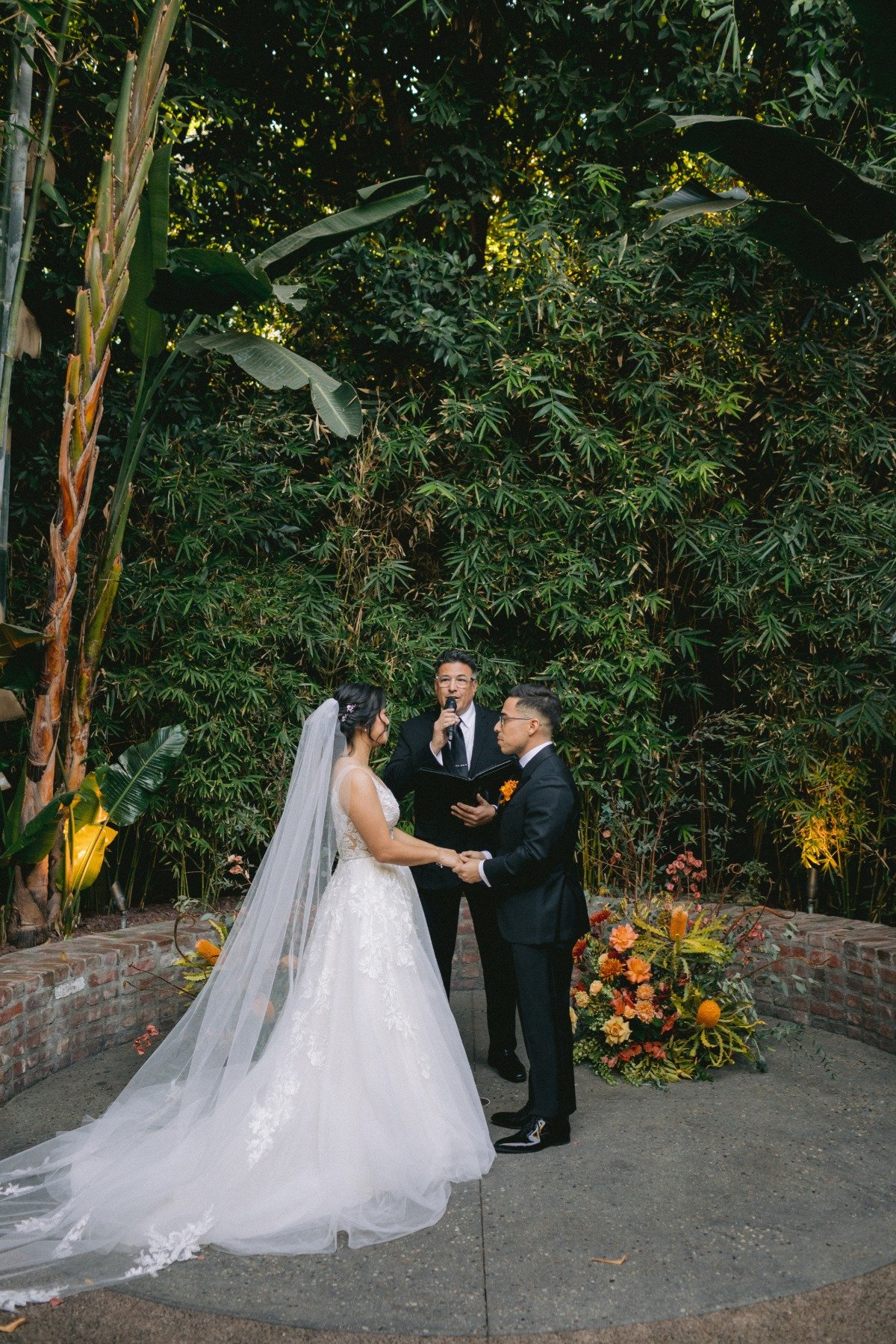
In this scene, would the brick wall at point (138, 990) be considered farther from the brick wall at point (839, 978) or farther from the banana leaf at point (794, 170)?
the banana leaf at point (794, 170)

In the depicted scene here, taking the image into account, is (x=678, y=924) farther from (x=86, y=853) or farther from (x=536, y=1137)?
(x=86, y=853)

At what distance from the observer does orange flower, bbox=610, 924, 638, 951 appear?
4.20 m

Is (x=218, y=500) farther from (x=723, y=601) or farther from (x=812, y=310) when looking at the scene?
(x=812, y=310)

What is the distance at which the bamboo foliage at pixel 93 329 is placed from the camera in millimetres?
4344

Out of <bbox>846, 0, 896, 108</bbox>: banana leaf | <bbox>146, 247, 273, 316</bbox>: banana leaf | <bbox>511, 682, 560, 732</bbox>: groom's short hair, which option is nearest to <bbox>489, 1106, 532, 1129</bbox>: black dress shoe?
<bbox>511, 682, 560, 732</bbox>: groom's short hair

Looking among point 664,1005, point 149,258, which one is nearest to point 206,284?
point 149,258

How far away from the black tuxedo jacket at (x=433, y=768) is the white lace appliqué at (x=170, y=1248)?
173 centimetres

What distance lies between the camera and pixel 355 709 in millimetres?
3502

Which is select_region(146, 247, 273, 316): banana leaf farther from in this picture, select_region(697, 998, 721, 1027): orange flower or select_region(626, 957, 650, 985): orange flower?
select_region(697, 998, 721, 1027): orange flower

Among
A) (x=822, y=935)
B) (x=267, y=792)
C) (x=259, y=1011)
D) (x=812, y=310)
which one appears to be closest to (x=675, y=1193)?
(x=259, y=1011)

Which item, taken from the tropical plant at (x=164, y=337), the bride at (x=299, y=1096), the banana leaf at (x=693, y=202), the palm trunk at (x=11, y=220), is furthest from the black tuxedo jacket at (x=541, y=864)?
the palm trunk at (x=11, y=220)

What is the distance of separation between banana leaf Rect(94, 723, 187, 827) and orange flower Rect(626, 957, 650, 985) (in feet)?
7.84

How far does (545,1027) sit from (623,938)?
0.86m

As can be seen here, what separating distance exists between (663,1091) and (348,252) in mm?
5074
